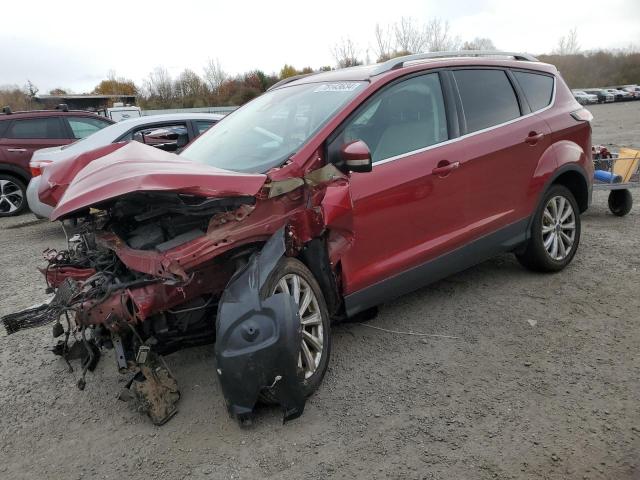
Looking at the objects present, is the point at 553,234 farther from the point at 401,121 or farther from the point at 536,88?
the point at 401,121

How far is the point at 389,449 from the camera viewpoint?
2504mm

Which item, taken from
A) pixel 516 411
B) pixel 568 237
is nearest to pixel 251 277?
pixel 516 411

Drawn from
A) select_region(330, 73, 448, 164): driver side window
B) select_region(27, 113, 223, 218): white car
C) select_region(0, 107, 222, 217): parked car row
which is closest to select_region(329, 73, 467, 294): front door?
select_region(330, 73, 448, 164): driver side window

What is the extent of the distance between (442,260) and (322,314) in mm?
1121

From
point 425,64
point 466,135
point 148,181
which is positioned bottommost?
point 466,135

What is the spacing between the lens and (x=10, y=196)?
9.33m

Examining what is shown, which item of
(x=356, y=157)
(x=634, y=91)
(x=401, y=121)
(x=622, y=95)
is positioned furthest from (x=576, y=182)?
(x=634, y=91)

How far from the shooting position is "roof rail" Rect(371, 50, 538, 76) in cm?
365

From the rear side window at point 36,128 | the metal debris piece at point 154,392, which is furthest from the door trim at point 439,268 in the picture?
the rear side window at point 36,128

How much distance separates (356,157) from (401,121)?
833 mm

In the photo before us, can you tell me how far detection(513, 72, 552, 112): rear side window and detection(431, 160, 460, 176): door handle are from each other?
4.09ft

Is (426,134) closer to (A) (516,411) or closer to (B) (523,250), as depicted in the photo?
(B) (523,250)

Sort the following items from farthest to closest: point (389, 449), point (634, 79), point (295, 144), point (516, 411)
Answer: point (634, 79), point (295, 144), point (516, 411), point (389, 449)

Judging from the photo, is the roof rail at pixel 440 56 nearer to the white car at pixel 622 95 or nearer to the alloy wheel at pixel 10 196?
the alloy wheel at pixel 10 196
